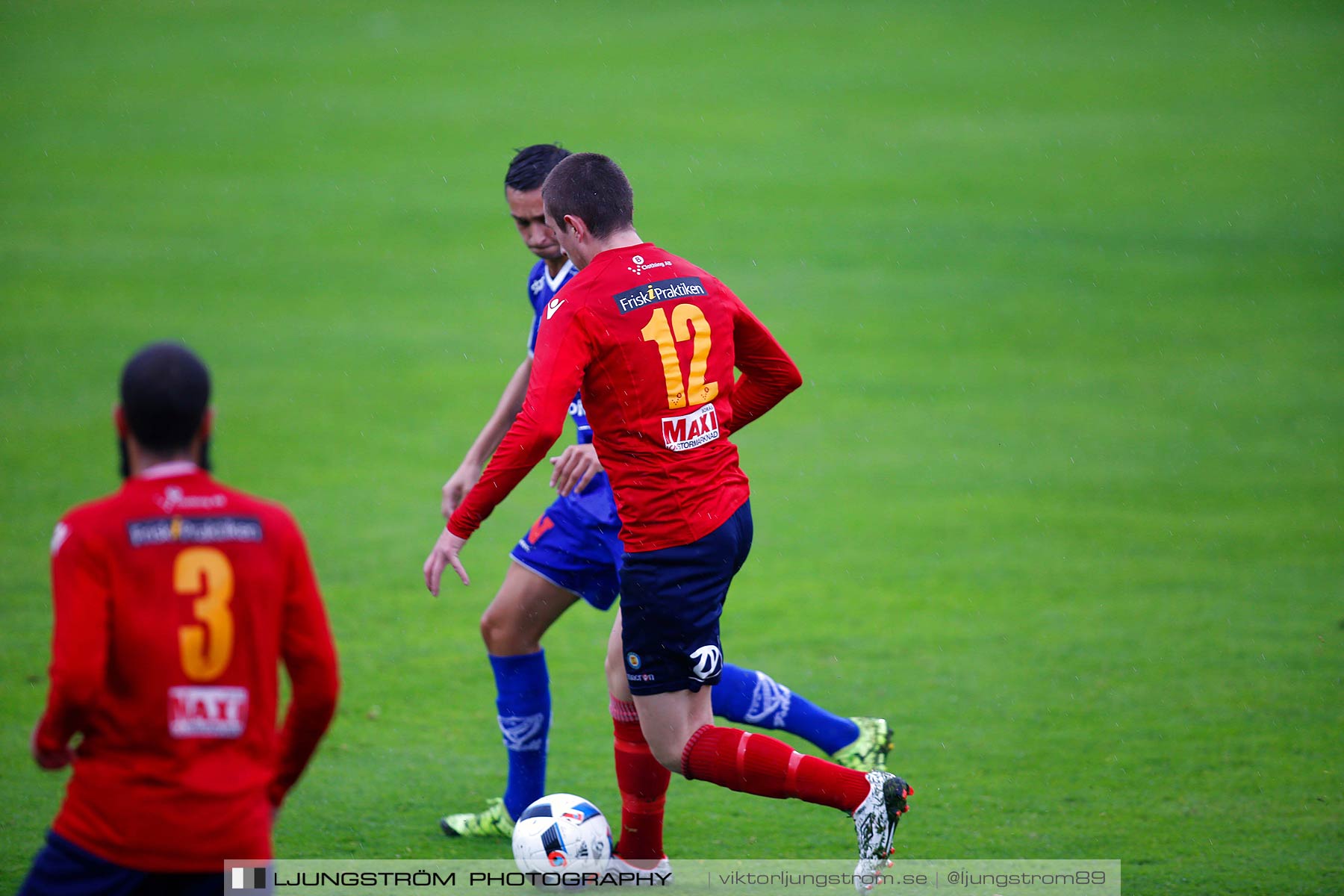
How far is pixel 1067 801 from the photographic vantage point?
17.5 feet

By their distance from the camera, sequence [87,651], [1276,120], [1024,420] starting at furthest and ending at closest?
[1276,120] < [1024,420] < [87,651]

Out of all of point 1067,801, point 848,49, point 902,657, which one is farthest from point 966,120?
point 1067,801

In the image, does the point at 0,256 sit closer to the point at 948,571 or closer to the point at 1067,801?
the point at 948,571

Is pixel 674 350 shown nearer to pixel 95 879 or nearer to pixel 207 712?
pixel 207 712

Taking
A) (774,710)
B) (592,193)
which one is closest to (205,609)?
(592,193)

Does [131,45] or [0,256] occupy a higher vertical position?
[131,45]

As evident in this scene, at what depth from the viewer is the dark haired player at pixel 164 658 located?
8.82 ft

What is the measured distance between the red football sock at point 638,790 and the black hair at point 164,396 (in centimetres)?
228

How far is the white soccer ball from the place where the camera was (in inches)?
178

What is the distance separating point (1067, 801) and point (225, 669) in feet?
12.2

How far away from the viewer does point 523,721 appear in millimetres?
4996

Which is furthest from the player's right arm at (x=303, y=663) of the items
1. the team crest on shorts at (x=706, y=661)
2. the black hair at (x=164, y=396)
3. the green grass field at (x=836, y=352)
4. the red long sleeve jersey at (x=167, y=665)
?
the green grass field at (x=836, y=352)

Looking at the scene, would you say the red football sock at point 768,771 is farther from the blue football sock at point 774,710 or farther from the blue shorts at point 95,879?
the blue shorts at point 95,879

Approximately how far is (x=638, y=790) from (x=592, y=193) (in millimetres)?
2047
